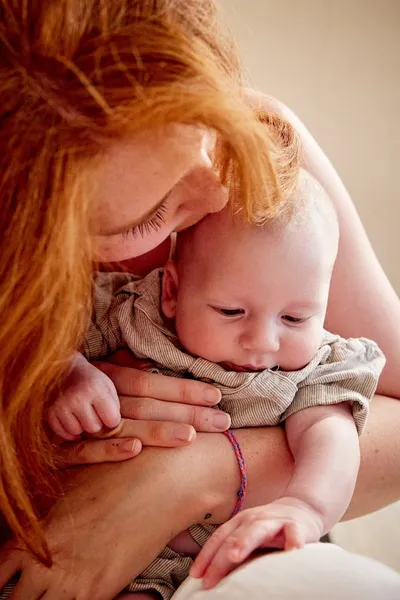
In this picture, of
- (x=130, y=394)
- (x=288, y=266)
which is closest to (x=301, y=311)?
(x=288, y=266)

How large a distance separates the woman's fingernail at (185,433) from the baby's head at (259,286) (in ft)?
0.30

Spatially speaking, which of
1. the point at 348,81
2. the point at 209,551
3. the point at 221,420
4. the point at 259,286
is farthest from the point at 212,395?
the point at 348,81

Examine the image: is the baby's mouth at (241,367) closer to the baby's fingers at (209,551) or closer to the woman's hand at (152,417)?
the woman's hand at (152,417)

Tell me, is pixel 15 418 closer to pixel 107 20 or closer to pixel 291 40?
pixel 107 20

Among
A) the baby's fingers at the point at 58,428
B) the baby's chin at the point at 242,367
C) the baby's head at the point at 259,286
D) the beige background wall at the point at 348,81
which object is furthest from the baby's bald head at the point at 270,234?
the beige background wall at the point at 348,81

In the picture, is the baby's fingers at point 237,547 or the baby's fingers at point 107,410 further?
the baby's fingers at point 107,410

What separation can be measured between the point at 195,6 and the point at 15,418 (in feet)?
1.42

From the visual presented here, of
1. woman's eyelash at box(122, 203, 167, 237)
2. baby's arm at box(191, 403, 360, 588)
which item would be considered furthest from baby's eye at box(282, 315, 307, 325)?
woman's eyelash at box(122, 203, 167, 237)

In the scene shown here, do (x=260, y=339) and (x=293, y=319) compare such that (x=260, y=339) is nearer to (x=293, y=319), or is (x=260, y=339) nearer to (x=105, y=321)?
(x=293, y=319)

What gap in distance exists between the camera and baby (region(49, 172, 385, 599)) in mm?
848

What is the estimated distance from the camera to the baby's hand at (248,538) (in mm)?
626

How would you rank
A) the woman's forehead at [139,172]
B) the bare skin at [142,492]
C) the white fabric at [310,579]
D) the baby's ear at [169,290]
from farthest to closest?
the baby's ear at [169,290]
the bare skin at [142,492]
the woman's forehead at [139,172]
the white fabric at [310,579]

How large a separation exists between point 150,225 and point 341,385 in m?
0.32

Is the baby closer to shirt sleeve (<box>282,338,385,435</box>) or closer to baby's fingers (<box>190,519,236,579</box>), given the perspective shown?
shirt sleeve (<box>282,338,385,435</box>)
